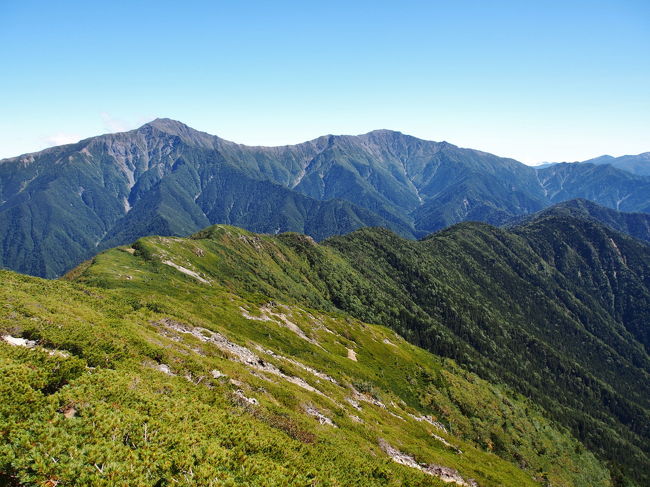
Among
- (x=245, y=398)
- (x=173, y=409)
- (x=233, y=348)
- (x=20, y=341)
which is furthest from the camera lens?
(x=233, y=348)

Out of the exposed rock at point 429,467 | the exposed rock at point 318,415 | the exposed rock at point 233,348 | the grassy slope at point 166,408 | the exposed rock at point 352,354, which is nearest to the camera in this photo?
the grassy slope at point 166,408

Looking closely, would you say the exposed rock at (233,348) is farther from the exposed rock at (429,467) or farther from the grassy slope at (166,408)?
the exposed rock at (429,467)

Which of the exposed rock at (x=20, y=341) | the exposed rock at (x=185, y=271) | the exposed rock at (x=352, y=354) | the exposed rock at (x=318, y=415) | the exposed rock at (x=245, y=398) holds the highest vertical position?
the exposed rock at (x=20, y=341)

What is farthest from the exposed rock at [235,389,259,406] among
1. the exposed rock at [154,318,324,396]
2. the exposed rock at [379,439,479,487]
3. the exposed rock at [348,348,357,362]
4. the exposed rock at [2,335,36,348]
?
the exposed rock at [348,348,357,362]

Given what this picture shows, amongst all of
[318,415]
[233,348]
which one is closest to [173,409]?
[318,415]

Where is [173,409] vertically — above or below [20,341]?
below

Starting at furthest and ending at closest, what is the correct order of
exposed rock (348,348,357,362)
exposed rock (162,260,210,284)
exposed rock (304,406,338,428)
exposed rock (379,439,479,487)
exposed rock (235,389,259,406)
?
1. exposed rock (162,260,210,284)
2. exposed rock (348,348,357,362)
3. exposed rock (379,439,479,487)
4. exposed rock (304,406,338,428)
5. exposed rock (235,389,259,406)

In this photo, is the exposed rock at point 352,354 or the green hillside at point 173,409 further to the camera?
the exposed rock at point 352,354

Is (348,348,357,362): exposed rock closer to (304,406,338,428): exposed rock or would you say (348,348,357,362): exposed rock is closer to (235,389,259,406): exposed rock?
(304,406,338,428): exposed rock

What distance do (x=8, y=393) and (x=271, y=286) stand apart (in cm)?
15077

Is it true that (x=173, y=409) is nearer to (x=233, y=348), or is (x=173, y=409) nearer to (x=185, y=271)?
(x=233, y=348)

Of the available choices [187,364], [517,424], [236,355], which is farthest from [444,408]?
[187,364]

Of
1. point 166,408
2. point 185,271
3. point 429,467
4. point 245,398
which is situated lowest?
point 429,467

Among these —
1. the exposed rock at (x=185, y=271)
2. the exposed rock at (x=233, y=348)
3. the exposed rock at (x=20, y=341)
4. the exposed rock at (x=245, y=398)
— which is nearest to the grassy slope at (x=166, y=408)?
the exposed rock at (x=245, y=398)
